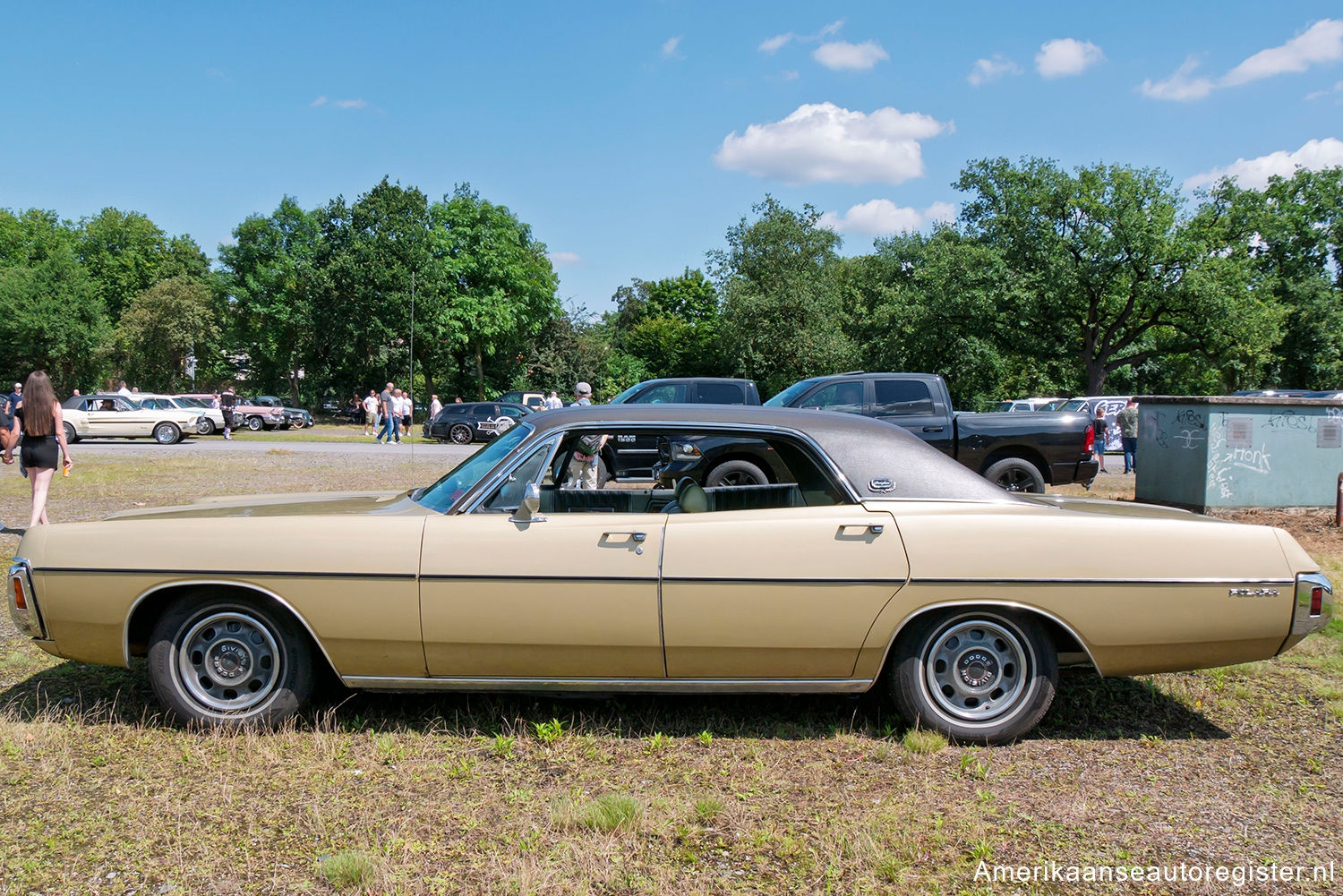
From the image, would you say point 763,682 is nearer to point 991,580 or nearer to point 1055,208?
point 991,580

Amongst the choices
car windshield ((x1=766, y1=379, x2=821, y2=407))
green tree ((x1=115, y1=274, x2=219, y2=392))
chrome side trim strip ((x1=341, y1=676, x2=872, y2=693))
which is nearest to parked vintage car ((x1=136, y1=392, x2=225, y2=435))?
car windshield ((x1=766, y1=379, x2=821, y2=407))

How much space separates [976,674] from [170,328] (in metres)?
63.2

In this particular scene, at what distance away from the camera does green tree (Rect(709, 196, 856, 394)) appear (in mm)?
46281

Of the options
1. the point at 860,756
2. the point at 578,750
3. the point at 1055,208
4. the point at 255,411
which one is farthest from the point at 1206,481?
the point at 255,411

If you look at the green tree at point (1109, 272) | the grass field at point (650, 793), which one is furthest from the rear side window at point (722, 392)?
the green tree at point (1109, 272)

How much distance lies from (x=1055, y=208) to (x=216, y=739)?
39730 mm

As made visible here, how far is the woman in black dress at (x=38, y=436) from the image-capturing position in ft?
28.1

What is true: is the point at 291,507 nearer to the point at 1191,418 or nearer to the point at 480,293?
the point at 1191,418

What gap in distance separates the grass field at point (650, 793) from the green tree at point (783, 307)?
41529 millimetres

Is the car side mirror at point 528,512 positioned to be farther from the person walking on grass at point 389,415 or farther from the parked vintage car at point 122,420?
the parked vintage car at point 122,420

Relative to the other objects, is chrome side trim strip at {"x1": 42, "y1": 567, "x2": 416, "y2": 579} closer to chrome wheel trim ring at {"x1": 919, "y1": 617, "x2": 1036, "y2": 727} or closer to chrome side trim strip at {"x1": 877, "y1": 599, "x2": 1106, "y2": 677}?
chrome side trim strip at {"x1": 877, "y1": 599, "x2": 1106, "y2": 677}

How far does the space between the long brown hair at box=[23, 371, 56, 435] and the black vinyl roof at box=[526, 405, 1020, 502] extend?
692 centimetres

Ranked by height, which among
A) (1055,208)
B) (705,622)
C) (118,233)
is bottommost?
(705,622)

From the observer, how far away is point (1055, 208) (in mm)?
37312
